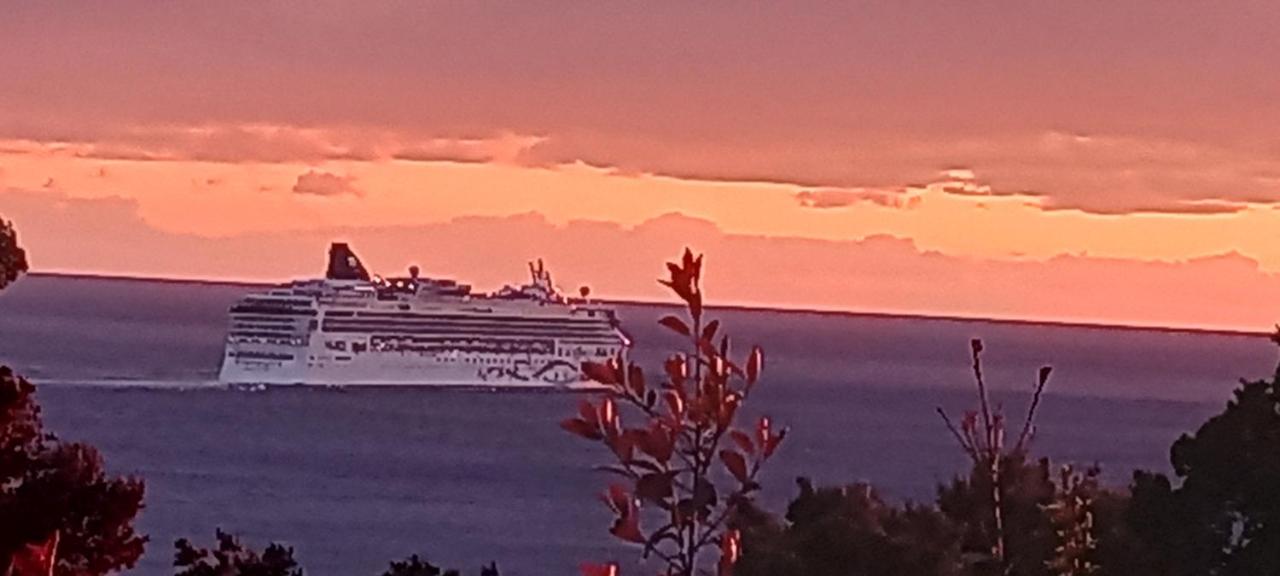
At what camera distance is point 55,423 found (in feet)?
345

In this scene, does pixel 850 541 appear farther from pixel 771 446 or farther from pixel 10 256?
pixel 771 446

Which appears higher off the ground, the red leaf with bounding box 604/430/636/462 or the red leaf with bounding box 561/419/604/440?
the red leaf with bounding box 561/419/604/440

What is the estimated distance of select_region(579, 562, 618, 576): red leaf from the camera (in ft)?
11.6

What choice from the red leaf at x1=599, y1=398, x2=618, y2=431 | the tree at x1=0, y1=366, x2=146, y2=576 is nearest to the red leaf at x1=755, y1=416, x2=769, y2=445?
the red leaf at x1=599, y1=398, x2=618, y2=431

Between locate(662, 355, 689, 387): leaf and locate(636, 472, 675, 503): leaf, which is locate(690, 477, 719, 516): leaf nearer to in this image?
locate(636, 472, 675, 503): leaf

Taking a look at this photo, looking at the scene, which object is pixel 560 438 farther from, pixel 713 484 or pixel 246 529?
pixel 713 484

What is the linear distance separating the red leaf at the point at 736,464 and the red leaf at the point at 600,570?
27 centimetres

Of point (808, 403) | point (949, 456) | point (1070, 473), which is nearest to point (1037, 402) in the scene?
point (1070, 473)

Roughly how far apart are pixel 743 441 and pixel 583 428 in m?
0.27

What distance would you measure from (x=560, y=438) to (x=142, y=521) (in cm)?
3317

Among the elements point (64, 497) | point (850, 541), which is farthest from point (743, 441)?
point (850, 541)

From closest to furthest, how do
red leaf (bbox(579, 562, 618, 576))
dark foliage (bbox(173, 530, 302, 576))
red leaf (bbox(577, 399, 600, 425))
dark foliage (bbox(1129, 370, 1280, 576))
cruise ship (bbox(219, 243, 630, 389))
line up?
Answer: red leaf (bbox(579, 562, 618, 576)), red leaf (bbox(577, 399, 600, 425)), dark foliage (bbox(173, 530, 302, 576)), dark foliage (bbox(1129, 370, 1280, 576)), cruise ship (bbox(219, 243, 630, 389))

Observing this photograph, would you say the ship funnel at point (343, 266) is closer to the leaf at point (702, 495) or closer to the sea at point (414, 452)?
the sea at point (414, 452)

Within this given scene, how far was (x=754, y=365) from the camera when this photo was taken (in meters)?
3.82
